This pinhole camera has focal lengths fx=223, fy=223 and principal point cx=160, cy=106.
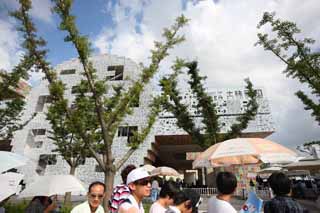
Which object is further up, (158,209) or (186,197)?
(186,197)

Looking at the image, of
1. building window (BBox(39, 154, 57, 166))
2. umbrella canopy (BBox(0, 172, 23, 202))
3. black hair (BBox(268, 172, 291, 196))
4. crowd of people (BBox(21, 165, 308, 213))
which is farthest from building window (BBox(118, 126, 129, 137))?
black hair (BBox(268, 172, 291, 196))

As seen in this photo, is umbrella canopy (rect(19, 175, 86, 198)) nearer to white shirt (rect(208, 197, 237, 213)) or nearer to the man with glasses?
the man with glasses

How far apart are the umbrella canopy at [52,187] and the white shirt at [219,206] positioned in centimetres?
341

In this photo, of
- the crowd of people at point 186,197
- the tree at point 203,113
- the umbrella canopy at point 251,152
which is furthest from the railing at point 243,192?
the crowd of people at point 186,197

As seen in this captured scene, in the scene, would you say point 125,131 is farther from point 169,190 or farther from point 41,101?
point 169,190

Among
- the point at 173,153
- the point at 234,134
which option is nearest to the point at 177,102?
the point at 234,134

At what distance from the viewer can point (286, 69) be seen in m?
9.30

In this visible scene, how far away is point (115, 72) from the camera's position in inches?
998

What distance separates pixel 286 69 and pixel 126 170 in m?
8.59

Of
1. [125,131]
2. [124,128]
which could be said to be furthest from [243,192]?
[124,128]

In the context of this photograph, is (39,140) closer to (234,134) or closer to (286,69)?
(234,134)

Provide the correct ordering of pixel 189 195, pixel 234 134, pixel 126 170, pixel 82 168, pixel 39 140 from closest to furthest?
pixel 189 195, pixel 126 170, pixel 234 134, pixel 82 168, pixel 39 140

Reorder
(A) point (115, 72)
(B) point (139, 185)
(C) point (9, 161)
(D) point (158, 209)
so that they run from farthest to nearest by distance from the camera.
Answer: (A) point (115, 72), (C) point (9, 161), (D) point (158, 209), (B) point (139, 185)

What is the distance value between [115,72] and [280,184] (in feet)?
79.6
